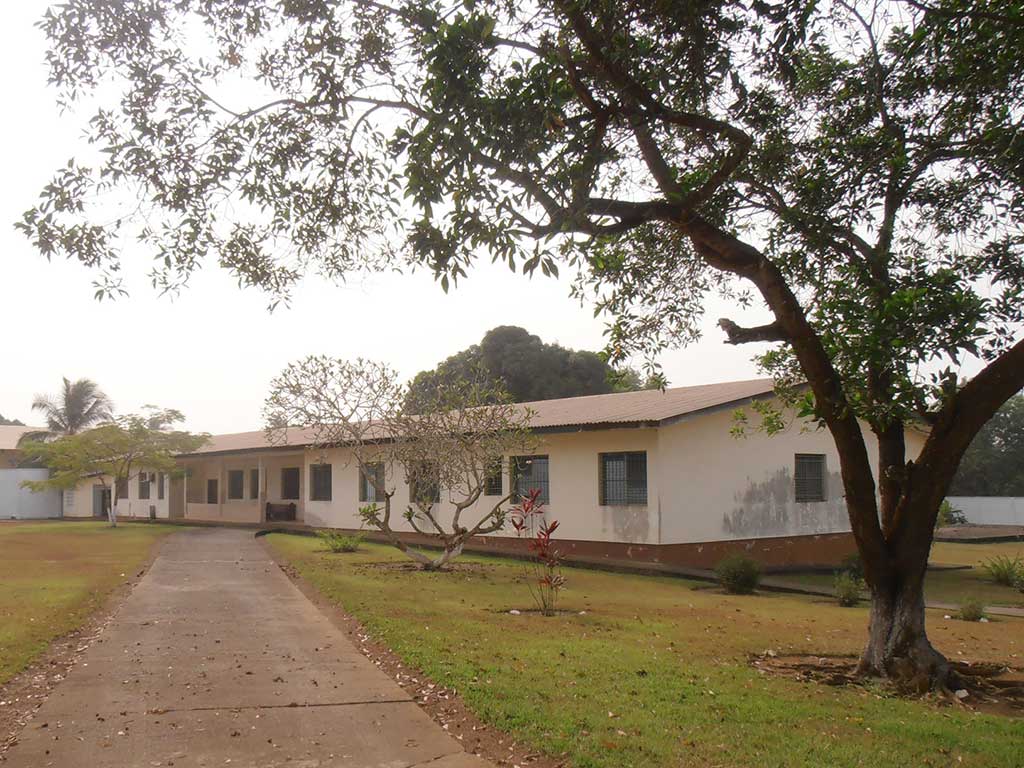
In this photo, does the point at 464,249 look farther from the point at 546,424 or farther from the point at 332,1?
the point at 546,424

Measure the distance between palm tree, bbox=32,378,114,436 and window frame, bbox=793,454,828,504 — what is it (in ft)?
118

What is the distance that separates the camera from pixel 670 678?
795 centimetres

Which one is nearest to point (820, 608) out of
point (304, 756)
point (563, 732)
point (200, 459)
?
point (563, 732)

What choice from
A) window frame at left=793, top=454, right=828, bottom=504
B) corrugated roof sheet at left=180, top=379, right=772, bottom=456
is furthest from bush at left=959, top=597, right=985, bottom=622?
window frame at left=793, top=454, right=828, bottom=504

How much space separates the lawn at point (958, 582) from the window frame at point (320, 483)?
1553cm

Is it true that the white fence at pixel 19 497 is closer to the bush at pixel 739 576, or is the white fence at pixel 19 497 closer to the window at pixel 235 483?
the window at pixel 235 483

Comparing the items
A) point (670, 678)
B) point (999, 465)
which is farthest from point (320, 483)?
point (999, 465)

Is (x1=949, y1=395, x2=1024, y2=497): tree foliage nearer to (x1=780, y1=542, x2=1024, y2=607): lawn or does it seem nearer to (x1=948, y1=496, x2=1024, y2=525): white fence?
(x1=948, y1=496, x2=1024, y2=525): white fence

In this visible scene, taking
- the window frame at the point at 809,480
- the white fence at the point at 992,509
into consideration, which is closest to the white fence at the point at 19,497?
the window frame at the point at 809,480

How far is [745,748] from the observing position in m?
5.89

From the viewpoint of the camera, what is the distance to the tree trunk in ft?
26.9

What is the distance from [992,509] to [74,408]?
44201mm

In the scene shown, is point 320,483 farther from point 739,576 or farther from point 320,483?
point 739,576

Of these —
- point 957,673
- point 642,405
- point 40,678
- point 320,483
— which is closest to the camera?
point 40,678
